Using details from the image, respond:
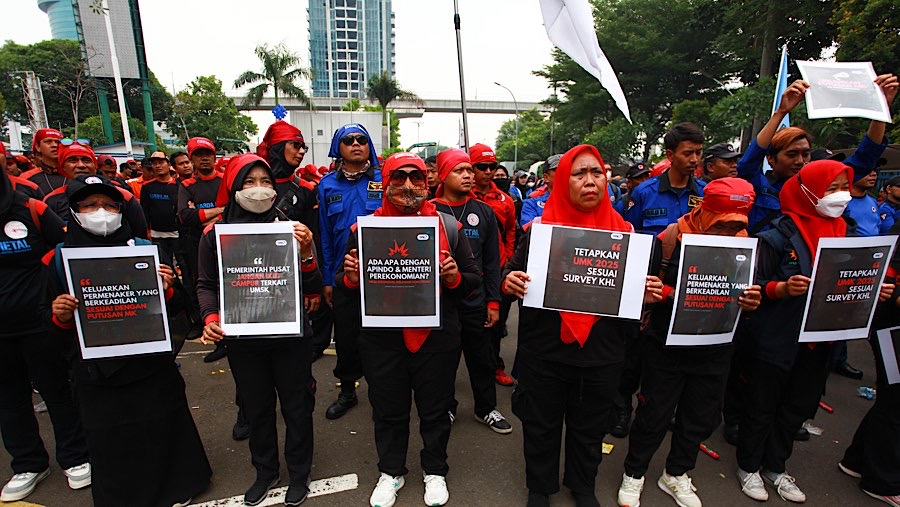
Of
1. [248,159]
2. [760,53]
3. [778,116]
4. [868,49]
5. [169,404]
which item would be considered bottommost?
[169,404]

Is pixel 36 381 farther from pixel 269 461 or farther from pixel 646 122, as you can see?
pixel 646 122

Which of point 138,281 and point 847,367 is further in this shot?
point 847,367

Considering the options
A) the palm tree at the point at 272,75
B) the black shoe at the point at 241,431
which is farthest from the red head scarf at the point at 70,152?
the palm tree at the point at 272,75

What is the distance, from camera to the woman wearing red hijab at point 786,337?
2.89 m

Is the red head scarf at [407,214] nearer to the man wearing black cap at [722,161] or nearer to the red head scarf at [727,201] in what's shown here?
the red head scarf at [727,201]

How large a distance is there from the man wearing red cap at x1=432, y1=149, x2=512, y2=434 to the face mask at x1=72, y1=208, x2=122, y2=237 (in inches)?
83.5

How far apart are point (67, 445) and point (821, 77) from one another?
19.7 feet

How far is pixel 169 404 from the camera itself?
9.77 ft

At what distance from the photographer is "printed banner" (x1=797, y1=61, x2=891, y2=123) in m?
3.29

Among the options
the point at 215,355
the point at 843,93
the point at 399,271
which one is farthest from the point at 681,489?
the point at 215,355

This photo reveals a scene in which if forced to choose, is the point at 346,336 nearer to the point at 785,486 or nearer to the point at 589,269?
the point at 589,269

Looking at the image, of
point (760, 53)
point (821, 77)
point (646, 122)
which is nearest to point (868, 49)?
point (760, 53)

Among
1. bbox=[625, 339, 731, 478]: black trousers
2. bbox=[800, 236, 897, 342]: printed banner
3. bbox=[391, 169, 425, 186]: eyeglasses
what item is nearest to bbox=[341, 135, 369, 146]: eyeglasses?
bbox=[391, 169, 425, 186]: eyeglasses

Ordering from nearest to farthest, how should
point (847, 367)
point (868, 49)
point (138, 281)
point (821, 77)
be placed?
point (138, 281) < point (821, 77) < point (847, 367) < point (868, 49)
